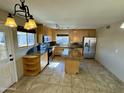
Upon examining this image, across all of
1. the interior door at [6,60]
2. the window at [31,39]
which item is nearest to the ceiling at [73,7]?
the interior door at [6,60]

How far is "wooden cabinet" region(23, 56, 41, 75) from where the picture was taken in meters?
3.67

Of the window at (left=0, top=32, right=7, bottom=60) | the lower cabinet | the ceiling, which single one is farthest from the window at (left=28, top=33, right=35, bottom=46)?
the ceiling

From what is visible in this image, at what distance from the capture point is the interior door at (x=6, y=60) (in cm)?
266

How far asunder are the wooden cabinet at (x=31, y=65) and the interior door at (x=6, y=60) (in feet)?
1.92

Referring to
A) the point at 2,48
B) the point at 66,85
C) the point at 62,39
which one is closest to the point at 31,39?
the point at 2,48

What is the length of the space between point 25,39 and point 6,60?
1343 mm

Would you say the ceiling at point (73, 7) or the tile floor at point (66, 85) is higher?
the ceiling at point (73, 7)

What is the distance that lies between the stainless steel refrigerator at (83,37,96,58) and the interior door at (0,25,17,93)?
195 inches

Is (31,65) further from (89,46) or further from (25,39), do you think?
(89,46)

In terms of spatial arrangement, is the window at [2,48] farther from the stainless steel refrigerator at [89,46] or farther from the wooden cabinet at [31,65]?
the stainless steel refrigerator at [89,46]

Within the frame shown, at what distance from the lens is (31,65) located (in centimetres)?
375

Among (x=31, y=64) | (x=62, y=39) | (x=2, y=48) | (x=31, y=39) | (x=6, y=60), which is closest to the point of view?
(x=2, y=48)

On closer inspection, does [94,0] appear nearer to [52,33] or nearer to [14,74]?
[14,74]

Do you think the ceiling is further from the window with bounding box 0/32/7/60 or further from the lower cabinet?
the lower cabinet
